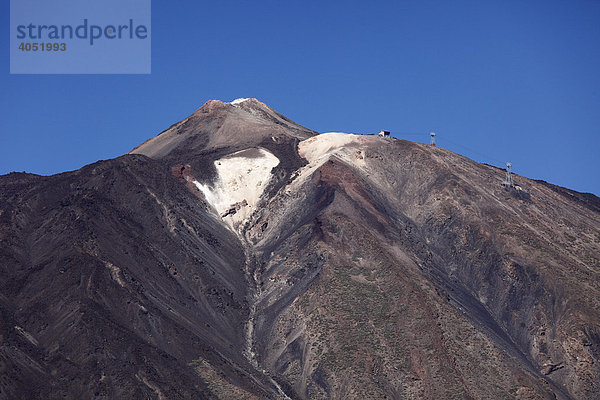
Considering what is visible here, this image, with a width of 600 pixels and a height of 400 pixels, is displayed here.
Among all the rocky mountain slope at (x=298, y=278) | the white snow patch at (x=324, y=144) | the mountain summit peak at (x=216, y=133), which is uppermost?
the mountain summit peak at (x=216, y=133)

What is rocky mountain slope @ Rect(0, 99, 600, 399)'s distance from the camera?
106562 millimetres

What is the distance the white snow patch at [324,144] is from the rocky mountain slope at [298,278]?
45cm

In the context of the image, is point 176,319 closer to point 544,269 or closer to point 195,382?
point 195,382

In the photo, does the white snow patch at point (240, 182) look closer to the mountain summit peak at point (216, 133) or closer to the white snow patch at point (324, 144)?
the mountain summit peak at point (216, 133)

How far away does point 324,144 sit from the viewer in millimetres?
167000

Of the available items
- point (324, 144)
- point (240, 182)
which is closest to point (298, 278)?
point (240, 182)

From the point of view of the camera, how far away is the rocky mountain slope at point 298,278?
4195 inches

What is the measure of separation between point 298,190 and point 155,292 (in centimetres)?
3676

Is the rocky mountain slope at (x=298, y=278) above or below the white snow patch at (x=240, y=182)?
below

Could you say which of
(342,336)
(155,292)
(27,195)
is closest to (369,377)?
(342,336)

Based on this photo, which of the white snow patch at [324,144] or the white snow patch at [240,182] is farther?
the white snow patch at [324,144]

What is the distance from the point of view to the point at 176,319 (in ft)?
380

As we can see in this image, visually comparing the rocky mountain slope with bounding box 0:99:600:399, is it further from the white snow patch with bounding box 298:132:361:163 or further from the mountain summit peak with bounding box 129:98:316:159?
the mountain summit peak with bounding box 129:98:316:159

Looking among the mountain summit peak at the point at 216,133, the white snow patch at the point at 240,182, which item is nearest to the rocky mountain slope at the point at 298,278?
the white snow patch at the point at 240,182
